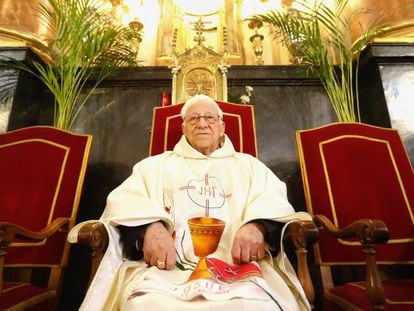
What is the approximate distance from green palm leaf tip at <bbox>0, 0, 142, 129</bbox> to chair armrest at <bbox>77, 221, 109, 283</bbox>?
1.56 meters

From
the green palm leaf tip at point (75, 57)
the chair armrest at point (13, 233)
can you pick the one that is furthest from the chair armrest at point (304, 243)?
the green palm leaf tip at point (75, 57)

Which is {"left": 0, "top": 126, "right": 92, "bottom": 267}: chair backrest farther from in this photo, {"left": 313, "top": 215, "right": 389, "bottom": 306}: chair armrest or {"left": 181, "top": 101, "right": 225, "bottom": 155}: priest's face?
{"left": 313, "top": 215, "right": 389, "bottom": 306}: chair armrest

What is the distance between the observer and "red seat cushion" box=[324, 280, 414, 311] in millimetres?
1285

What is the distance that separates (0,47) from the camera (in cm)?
284

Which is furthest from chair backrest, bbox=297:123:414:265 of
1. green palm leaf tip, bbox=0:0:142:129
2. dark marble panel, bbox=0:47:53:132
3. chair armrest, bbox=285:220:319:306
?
dark marble panel, bbox=0:47:53:132

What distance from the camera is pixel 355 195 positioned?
79.9 inches

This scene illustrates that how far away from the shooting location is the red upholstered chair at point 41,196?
188 cm

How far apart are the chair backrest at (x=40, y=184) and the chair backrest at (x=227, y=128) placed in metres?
0.52

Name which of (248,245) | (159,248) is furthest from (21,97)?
(248,245)

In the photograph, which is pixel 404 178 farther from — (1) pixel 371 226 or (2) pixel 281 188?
(1) pixel 371 226

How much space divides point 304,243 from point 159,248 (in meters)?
0.60

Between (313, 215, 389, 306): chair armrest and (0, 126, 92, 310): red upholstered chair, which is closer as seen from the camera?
(313, 215, 389, 306): chair armrest

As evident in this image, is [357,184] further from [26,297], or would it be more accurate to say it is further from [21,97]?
[21,97]

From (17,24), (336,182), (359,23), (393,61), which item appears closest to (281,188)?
(336,182)
